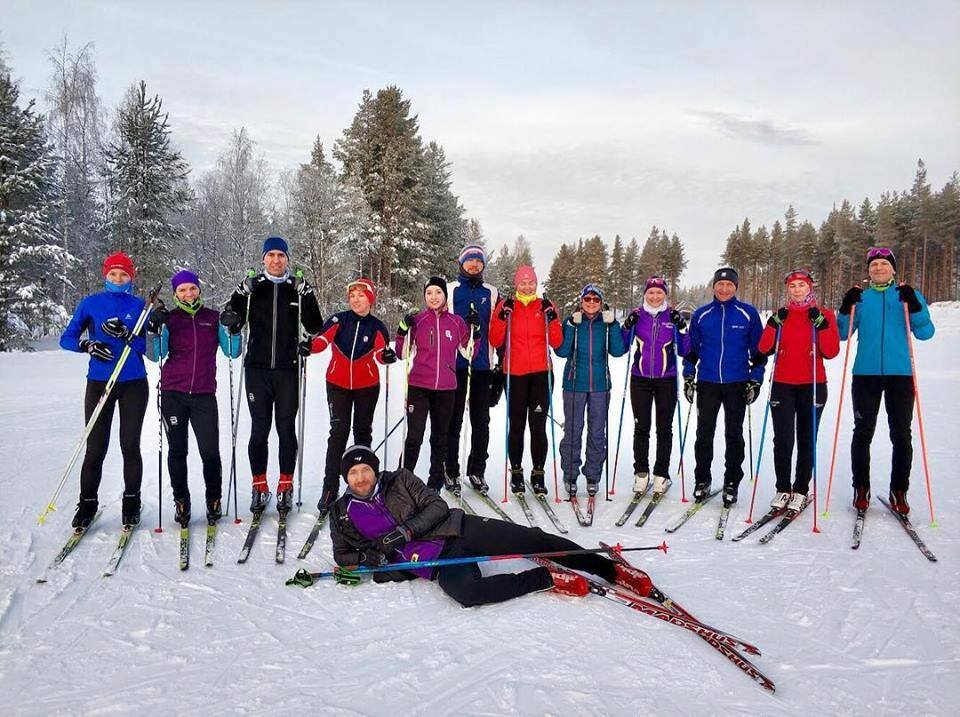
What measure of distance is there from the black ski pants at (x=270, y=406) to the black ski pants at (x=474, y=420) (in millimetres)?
1620

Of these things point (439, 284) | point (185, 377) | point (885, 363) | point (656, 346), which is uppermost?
point (439, 284)

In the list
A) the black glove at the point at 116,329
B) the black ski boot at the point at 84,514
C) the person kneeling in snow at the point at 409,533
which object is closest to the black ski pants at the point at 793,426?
the person kneeling in snow at the point at 409,533

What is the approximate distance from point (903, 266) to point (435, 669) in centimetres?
5588

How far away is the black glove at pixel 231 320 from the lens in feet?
15.2

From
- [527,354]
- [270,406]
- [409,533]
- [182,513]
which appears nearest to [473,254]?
[527,354]

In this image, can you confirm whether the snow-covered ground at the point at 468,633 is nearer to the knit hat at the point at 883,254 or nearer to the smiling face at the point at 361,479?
the smiling face at the point at 361,479

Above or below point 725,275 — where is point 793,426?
below

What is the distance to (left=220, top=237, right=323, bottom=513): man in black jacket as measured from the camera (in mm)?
4910

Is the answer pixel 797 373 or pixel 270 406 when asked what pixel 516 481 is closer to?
pixel 270 406

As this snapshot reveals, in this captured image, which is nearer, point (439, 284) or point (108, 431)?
point (108, 431)

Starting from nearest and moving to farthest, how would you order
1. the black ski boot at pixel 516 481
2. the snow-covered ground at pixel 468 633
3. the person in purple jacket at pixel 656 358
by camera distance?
the snow-covered ground at pixel 468 633 → the person in purple jacket at pixel 656 358 → the black ski boot at pixel 516 481

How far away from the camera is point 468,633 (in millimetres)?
3229

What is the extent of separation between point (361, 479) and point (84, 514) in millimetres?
2514

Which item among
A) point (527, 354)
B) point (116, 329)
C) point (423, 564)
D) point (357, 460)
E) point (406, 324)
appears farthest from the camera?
point (527, 354)
